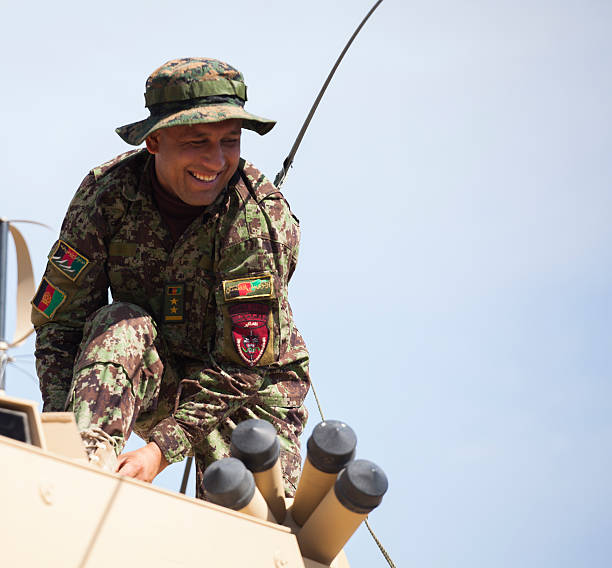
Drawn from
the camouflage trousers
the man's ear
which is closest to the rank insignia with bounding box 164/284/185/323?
the camouflage trousers

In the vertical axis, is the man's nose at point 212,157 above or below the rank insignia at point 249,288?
above

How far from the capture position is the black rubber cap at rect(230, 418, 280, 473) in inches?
113

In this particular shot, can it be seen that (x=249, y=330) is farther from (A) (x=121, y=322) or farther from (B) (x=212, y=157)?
(B) (x=212, y=157)

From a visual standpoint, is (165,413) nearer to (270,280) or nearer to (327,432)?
(270,280)

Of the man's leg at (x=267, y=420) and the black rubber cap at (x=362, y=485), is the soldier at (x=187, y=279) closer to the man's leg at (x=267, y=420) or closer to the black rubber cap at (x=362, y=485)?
the man's leg at (x=267, y=420)

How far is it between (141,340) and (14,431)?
1.78 m

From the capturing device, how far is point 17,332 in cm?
256

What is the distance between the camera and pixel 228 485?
2736 mm

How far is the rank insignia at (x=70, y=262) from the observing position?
4.38m

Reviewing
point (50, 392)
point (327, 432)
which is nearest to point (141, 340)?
point (50, 392)

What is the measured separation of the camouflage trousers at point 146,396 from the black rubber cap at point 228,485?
917 millimetres

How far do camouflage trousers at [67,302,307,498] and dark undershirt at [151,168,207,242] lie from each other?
18.3 inches

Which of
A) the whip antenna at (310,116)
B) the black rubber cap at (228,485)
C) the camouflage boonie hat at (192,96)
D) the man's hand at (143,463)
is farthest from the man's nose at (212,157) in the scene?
the black rubber cap at (228,485)

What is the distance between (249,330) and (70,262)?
813 mm
